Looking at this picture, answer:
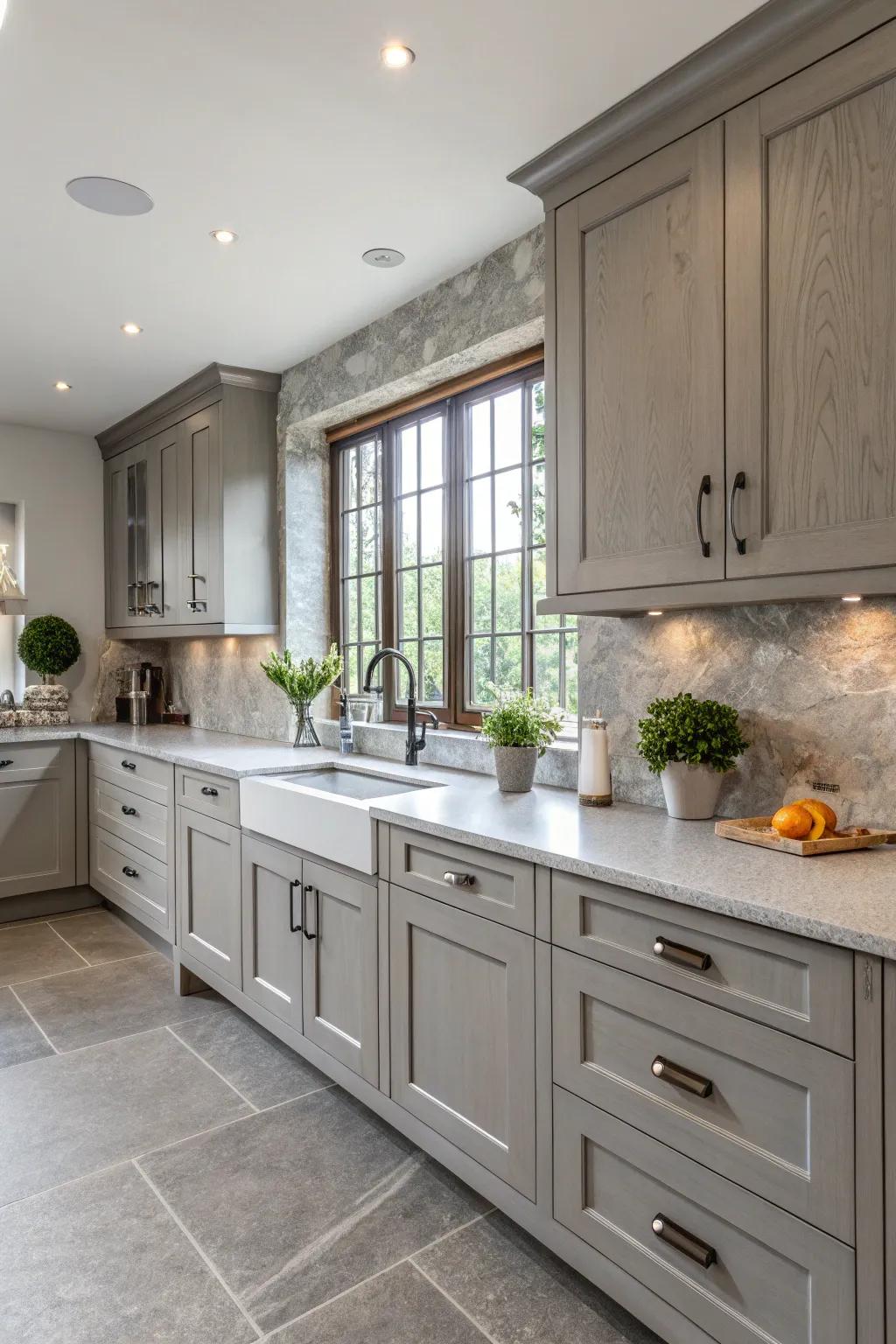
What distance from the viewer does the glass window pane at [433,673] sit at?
3371mm

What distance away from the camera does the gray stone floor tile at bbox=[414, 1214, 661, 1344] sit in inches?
64.9

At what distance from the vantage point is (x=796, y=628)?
1955 mm

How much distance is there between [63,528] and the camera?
500cm

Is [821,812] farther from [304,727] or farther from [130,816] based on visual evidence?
[130,816]

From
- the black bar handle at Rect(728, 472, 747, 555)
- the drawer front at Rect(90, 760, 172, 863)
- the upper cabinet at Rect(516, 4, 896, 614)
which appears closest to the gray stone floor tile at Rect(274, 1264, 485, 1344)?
the upper cabinet at Rect(516, 4, 896, 614)

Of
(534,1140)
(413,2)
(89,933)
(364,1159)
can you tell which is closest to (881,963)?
(534,1140)

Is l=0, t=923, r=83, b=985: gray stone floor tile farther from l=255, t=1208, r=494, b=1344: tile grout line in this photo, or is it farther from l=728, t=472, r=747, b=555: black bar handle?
l=728, t=472, r=747, b=555: black bar handle

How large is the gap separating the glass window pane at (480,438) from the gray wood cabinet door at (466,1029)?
1671 mm

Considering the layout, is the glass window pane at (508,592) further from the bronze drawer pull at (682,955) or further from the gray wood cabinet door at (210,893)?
the bronze drawer pull at (682,955)

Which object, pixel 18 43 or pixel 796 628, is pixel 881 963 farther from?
pixel 18 43

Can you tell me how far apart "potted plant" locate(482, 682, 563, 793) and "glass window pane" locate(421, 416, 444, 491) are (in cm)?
123

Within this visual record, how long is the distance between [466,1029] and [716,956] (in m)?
0.76

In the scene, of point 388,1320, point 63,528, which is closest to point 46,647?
point 63,528

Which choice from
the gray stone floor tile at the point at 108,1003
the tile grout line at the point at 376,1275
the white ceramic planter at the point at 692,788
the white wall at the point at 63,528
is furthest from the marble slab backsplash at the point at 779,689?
the white wall at the point at 63,528
